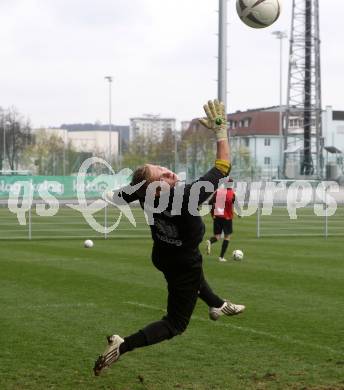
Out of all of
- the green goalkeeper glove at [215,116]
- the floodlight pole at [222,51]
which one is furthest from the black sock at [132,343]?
the floodlight pole at [222,51]

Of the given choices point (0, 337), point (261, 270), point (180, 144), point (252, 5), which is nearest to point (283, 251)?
point (261, 270)

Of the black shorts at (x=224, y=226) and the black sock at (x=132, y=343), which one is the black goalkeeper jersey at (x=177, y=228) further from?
the black shorts at (x=224, y=226)

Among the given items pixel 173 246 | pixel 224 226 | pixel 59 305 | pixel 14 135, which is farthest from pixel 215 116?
pixel 14 135

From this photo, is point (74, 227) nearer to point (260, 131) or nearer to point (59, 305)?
point (59, 305)

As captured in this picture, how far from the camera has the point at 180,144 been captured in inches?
3312

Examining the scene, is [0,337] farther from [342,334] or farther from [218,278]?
[218,278]

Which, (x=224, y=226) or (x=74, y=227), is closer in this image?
(x=224, y=226)

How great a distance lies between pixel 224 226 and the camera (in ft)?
68.5

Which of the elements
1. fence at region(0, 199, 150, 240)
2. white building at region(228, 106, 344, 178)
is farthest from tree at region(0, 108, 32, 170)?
fence at region(0, 199, 150, 240)

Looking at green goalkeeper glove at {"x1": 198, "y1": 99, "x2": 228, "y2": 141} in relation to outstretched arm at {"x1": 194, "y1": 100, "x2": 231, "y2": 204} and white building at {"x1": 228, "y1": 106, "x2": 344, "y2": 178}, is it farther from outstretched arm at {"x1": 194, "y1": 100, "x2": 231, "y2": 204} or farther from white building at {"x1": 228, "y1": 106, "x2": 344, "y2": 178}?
white building at {"x1": 228, "y1": 106, "x2": 344, "y2": 178}

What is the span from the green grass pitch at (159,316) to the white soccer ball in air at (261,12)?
417cm

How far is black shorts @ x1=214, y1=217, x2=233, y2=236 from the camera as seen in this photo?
68.3 feet

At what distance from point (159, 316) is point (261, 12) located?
452 centimetres

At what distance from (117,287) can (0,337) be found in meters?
4.90
